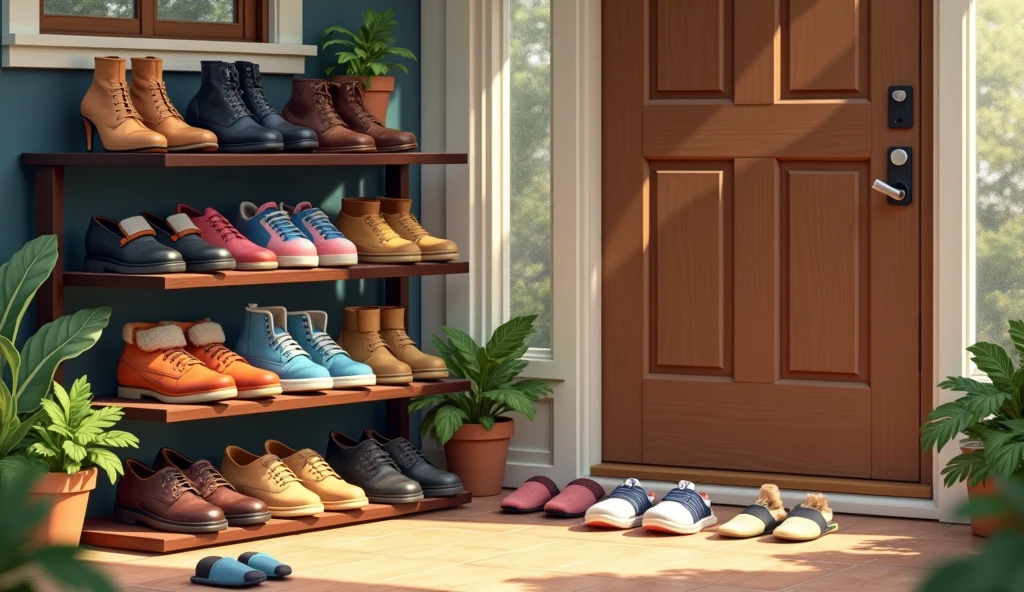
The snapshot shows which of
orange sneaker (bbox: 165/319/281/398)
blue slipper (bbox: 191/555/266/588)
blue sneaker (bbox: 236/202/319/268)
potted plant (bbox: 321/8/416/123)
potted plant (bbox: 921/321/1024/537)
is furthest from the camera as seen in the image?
potted plant (bbox: 321/8/416/123)

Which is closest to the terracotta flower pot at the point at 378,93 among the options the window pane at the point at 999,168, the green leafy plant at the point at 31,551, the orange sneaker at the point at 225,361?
the orange sneaker at the point at 225,361

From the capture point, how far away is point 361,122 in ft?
12.3

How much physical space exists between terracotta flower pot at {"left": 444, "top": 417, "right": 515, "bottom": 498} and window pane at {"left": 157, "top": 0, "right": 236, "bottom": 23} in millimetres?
1340

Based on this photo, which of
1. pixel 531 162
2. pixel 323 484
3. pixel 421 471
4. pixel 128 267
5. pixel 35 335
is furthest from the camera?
pixel 531 162

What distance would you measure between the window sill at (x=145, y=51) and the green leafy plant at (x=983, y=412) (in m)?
1.97

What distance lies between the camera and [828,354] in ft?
12.3

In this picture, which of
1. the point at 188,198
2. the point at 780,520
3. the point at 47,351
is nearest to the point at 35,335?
the point at 47,351

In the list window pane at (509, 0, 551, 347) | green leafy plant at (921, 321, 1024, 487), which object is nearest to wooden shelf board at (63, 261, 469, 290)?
window pane at (509, 0, 551, 347)

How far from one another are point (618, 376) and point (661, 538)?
2.39 ft

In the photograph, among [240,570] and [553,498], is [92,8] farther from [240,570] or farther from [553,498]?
A: [553,498]

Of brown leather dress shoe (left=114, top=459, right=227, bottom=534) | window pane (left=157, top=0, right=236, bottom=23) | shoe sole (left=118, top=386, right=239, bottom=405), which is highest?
window pane (left=157, top=0, right=236, bottom=23)

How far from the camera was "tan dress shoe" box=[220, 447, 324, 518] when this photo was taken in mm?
3418

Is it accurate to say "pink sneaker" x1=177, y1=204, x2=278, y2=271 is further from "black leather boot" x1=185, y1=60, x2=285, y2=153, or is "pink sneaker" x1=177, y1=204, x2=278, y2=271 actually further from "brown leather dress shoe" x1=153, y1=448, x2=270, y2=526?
"brown leather dress shoe" x1=153, y1=448, x2=270, y2=526

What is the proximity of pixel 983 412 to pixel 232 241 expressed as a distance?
1850mm
